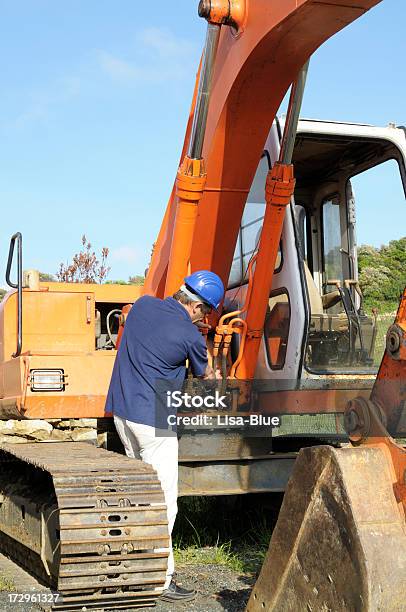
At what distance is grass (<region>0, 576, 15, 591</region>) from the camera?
17.2 feet

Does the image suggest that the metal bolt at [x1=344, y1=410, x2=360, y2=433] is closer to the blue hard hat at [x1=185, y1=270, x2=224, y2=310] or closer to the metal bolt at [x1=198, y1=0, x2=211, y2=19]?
the blue hard hat at [x1=185, y1=270, x2=224, y2=310]

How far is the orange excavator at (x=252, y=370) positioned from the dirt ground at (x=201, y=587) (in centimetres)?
15

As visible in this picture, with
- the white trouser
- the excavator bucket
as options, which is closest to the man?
the white trouser

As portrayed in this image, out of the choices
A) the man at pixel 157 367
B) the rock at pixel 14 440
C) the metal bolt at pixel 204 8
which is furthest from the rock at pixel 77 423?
the metal bolt at pixel 204 8

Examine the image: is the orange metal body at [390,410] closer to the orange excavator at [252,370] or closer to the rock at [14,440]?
the orange excavator at [252,370]

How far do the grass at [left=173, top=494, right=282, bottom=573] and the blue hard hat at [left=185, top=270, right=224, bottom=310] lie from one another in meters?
1.84

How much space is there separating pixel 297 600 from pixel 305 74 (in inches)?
118

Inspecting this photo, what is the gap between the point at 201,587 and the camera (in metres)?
5.38

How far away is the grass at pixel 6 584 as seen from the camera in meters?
5.23

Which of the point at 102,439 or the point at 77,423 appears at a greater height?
the point at 77,423

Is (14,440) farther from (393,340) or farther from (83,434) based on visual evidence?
(393,340)

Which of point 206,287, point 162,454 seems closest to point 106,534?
point 162,454

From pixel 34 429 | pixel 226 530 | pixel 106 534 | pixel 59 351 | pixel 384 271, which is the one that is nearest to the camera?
pixel 106 534

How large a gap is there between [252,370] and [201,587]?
1.44 meters
